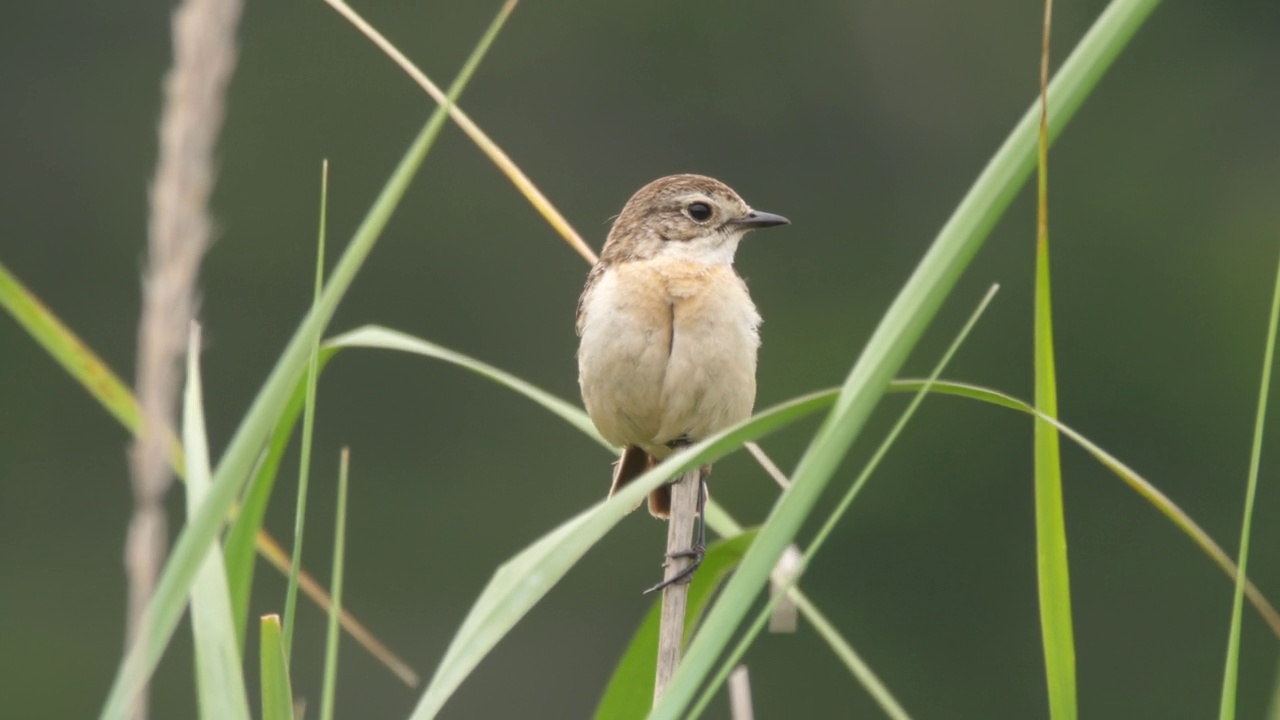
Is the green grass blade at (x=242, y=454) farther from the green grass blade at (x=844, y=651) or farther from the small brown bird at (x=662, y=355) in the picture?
the small brown bird at (x=662, y=355)

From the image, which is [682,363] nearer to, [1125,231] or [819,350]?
[819,350]

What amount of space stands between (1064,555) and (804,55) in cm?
1688

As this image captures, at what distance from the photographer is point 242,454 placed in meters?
2.07

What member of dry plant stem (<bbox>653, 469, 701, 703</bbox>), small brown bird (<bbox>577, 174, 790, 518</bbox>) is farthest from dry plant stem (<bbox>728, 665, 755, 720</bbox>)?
small brown bird (<bbox>577, 174, 790, 518</bbox>)

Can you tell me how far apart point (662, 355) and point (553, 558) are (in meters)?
1.78

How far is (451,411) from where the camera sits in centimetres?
1694

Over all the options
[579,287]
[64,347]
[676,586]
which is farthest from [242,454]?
[579,287]

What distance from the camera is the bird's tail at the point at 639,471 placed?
4.20m

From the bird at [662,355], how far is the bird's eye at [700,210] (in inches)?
9.6

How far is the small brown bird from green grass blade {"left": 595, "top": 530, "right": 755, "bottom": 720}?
118cm

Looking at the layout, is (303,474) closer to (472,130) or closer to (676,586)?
(472,130)

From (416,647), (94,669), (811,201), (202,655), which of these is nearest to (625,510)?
(202,655)

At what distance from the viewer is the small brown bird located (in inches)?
158

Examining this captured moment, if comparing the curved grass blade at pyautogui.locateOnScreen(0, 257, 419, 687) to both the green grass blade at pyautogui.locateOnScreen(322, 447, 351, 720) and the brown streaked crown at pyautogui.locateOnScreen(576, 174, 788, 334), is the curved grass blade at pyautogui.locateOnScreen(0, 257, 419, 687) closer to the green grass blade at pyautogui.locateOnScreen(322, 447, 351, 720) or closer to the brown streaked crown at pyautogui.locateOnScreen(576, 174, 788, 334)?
the green grass blade at pyautogui.locateOnScreen(322, 447, 351, 720)
